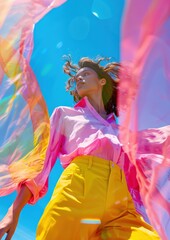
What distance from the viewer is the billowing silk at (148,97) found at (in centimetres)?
121

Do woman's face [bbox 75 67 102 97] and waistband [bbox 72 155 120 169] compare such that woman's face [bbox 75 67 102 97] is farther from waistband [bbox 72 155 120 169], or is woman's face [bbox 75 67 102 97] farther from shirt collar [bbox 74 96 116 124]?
waistband [bbox 72 155 120 169]

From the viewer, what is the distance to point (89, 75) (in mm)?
2773

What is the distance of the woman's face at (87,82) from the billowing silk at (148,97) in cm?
91

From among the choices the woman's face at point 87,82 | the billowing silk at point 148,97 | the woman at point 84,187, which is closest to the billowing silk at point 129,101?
the billowing silk at point 148,97

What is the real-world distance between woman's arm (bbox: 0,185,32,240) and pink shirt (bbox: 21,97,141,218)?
4cm

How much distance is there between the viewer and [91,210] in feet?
6.14

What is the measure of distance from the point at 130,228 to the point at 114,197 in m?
0.19

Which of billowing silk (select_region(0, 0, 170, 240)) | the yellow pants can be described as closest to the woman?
the yellow pants

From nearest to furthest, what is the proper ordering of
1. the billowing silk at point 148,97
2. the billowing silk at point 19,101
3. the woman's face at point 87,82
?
the billowing silk at point 148,97 → the billowing silk at point 19,101 → the woman's face at point 87,82

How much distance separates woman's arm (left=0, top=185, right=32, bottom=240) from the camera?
6.13ft

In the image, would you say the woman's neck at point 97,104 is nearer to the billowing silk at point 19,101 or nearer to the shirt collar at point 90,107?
the shirt collar at point 90,107

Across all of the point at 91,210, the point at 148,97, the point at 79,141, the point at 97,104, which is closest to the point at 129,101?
the point at 148,97

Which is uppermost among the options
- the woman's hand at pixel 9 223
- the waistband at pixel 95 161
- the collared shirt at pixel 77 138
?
the collared shirt at pixel 77 138

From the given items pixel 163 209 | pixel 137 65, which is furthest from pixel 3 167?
pixel 137 65
